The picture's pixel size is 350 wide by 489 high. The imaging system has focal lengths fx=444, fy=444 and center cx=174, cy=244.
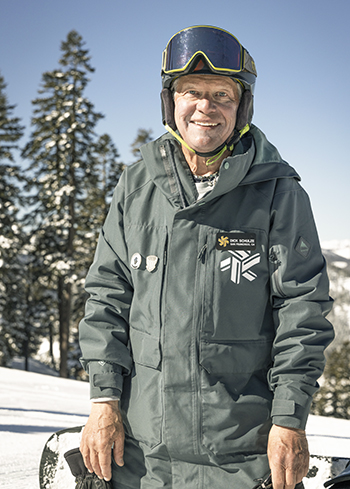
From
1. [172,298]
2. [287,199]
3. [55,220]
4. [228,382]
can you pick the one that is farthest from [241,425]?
[55,220]

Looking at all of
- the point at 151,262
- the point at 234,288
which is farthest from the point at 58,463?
the point at 234,288

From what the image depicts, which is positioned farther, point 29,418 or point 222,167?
point 29,418

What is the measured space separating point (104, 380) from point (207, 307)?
531 mm

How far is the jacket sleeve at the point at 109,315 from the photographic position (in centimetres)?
184

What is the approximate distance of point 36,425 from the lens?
4.77 meters

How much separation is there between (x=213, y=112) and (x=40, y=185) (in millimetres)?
20588

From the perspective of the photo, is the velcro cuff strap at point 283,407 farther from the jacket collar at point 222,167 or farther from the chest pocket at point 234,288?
the jacket collar at point 222,167

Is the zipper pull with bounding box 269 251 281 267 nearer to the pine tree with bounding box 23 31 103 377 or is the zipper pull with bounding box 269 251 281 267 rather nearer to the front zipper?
the front zipper

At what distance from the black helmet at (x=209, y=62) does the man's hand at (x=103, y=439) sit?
1.17 metres

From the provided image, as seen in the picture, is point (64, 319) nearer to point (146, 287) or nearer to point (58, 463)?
point (58, 463)

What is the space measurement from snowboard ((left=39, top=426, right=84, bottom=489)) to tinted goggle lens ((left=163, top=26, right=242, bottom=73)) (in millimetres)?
1828

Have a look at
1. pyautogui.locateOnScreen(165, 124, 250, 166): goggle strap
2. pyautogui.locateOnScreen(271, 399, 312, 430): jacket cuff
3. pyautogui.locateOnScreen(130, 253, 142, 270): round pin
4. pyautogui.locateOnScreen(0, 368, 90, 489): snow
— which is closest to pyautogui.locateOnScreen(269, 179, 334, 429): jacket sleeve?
pyautogui.locateOnScreen(271, 399, 312, 430): jacket cuff

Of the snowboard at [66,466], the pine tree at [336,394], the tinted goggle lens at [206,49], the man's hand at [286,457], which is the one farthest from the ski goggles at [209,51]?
the pine tree at [336,394]

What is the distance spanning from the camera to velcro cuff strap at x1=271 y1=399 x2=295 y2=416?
63.4 inches
